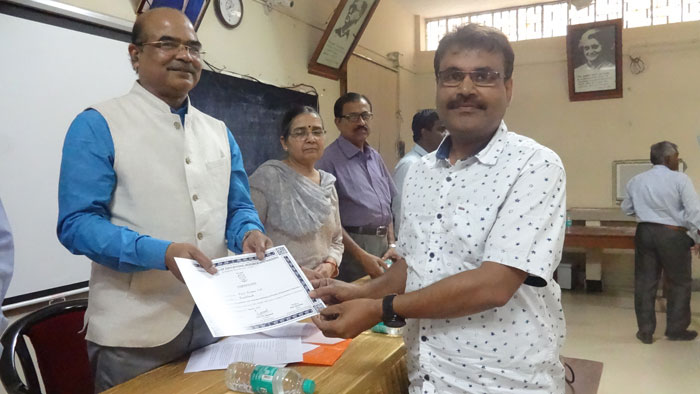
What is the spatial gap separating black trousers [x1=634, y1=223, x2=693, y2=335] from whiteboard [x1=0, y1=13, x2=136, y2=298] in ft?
13.0

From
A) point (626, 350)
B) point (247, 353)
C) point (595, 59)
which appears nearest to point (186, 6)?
point (247, 353)

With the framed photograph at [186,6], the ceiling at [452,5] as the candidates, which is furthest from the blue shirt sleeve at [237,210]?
the ceiling at [452,5]

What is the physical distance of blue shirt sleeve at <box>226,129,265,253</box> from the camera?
4.47ft

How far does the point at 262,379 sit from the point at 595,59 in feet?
18.5

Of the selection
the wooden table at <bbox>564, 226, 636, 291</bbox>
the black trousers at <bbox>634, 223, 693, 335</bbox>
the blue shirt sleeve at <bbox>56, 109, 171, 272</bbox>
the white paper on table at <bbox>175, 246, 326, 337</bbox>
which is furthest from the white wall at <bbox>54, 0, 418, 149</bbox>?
the black trousers at <bbox>634, 223, 693, 335</bbox>

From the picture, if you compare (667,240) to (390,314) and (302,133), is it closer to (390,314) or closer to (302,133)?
(302,133)

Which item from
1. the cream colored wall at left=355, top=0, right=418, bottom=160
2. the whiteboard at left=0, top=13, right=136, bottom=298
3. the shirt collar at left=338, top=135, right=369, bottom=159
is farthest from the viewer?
the cream colored wall at left=355, top=0, right=418, bottom=160

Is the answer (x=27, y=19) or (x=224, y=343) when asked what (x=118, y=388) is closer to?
(x=224, y=343)

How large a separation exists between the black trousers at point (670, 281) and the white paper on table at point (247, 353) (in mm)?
3621

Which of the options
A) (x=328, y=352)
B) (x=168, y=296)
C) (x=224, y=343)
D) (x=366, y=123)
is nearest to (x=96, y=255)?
(x=168, y=296)

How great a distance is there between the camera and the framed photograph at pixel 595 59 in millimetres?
5367

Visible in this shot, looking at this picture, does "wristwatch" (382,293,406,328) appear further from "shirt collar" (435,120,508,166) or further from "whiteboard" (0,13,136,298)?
"whiteboard" (0,13,136,298)

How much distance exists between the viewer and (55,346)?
58.6 inches

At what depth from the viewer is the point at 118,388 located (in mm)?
1131
